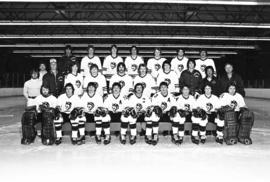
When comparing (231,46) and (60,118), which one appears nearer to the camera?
(60,118)

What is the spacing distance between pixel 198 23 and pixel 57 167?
7.60 m

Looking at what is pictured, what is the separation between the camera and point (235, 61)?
57.3ft

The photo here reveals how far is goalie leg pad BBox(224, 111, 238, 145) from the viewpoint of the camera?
173 inches

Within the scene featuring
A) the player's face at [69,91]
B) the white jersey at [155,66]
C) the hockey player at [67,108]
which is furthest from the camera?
the white jersey at [155,66]

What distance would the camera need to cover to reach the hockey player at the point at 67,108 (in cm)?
435

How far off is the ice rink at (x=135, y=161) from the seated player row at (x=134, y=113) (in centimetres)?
17

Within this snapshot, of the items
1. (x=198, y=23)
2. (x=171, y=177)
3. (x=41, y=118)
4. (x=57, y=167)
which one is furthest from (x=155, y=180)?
(x=198, y=23)

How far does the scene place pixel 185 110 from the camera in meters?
4.52

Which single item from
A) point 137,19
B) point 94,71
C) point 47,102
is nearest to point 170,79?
point 94,71

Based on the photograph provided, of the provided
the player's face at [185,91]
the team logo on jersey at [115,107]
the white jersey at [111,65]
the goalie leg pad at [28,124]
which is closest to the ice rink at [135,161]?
the goalie leg pad at [28,124]

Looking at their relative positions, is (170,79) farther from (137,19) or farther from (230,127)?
(137,19)

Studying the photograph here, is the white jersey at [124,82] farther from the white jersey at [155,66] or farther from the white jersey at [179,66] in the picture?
the white jersey at [179,66]

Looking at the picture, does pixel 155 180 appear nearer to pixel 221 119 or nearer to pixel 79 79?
pixel 221 119

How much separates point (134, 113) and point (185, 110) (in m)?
0.77
